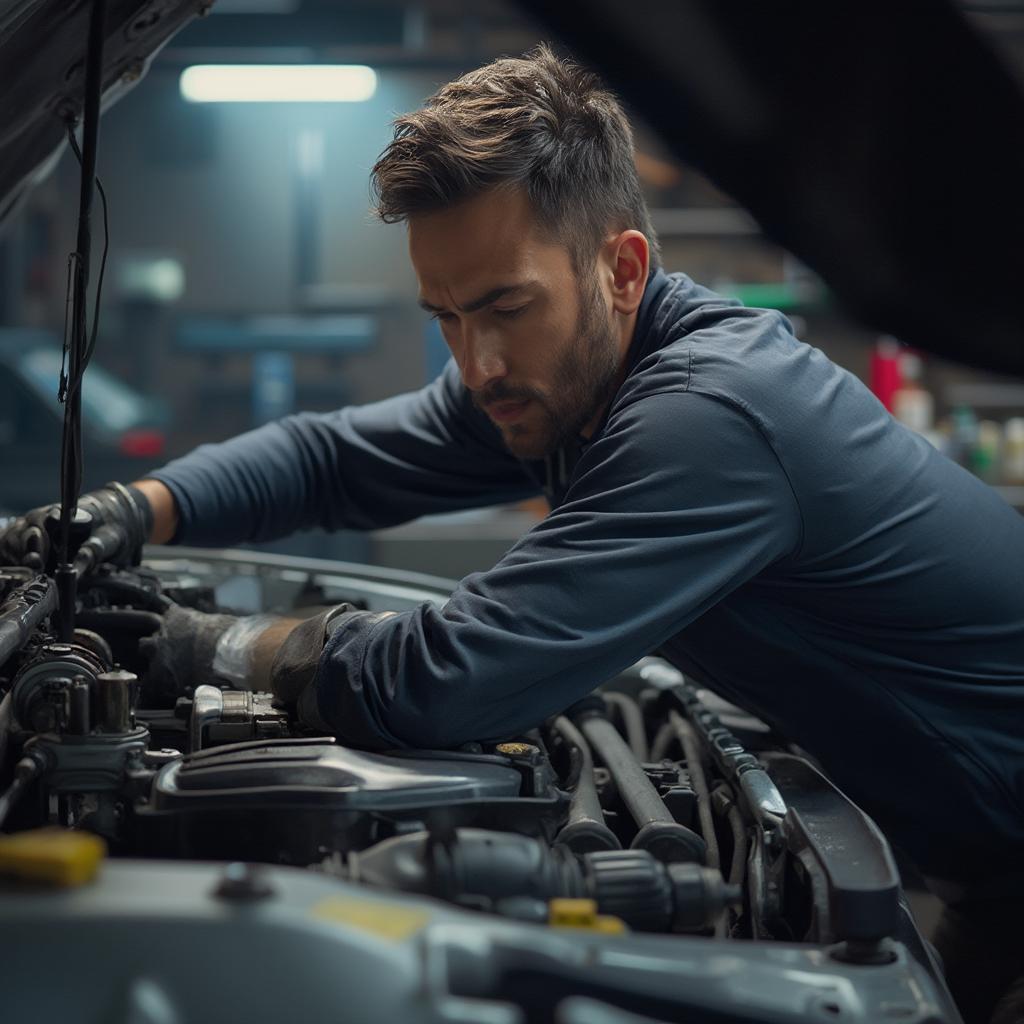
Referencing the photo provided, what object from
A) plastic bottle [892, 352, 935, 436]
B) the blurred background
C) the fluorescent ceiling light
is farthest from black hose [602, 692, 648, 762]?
plastic bottle [892, 352, 935, 436]

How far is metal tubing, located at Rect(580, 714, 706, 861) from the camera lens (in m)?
1.12

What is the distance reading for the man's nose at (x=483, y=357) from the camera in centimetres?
138

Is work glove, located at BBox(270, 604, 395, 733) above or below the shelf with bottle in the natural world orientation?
below

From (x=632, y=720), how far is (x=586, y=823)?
502mm

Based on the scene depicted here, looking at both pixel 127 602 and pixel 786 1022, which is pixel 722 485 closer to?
pixel 786 1022

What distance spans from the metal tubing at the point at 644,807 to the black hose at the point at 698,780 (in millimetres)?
42

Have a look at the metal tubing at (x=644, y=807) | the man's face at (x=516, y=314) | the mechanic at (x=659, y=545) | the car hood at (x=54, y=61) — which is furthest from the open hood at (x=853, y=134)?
the metal tubing at (x=644, y=807)

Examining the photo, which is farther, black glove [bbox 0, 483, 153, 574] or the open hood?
the open hood

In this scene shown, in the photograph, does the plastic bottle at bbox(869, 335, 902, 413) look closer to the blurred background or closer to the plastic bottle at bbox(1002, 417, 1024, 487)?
the blurred background

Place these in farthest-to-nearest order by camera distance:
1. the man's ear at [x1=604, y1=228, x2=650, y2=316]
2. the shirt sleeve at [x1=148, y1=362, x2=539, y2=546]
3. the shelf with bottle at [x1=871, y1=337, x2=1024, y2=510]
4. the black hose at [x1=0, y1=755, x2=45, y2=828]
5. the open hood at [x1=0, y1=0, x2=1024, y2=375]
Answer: the shelf with bottle at [x1=871, y1=337, x2=1024, y2=510], the shirt sleeve at [x1=148, y1=362, x2=539, y2=546], the open hood at [x1=0, y1=0, x2=1024, y2=375], the man's ear at [x1=604, y1=228, x2=650, y2=316], the black hose at [x1=0, y1=755, x2=45, y2=828]

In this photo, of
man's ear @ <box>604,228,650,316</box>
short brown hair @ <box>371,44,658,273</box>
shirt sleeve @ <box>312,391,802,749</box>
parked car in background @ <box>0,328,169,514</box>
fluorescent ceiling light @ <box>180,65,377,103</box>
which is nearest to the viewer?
shirt sleeve @ <box>312,391,802,749</box>

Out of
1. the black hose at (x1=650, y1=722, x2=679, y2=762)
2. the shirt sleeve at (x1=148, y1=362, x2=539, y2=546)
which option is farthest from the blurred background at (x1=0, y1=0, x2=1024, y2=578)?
the black hose at (x1=650, y1=722, x2=679, y2=762)

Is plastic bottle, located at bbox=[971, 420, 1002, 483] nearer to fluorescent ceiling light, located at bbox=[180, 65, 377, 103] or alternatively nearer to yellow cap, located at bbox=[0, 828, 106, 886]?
fluorescent ceiling light, located at bbox=[180, 65, 377, 103]

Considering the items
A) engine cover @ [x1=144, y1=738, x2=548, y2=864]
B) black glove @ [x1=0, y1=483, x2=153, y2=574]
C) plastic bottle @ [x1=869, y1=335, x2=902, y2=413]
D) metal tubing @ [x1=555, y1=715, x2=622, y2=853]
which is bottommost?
metal tubing @ [x1=555, y1=715, x2=622, y2=853]
